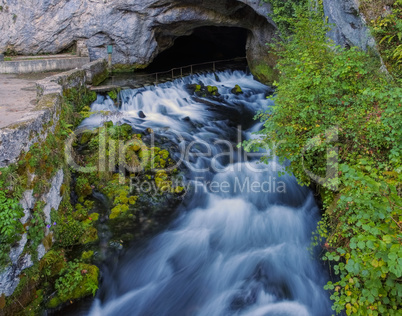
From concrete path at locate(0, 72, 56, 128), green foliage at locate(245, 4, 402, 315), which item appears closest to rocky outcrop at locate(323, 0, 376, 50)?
green foliage at locate(245, 4, 402, 315)

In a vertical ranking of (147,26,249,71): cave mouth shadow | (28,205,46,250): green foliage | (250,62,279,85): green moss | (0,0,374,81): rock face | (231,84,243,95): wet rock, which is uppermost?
(147,26,249,71): cave mouth shadow

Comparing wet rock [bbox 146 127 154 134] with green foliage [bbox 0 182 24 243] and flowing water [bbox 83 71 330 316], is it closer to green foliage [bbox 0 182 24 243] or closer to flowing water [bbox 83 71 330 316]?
flowing water [bbox 83 71 330 316]

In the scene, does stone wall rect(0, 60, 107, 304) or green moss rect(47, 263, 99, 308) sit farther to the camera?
green moss rect(47, 263, 99, 308)

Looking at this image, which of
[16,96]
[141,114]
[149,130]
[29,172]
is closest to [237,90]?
[141,114]

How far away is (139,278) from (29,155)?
8.82ft

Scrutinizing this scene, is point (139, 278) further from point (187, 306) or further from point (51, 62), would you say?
point (51, 62)

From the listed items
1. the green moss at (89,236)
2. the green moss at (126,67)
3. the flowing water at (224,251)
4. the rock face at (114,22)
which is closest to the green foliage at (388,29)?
the flowing water at (224,251)

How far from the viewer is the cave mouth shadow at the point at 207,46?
17625mm

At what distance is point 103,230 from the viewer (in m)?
5.52

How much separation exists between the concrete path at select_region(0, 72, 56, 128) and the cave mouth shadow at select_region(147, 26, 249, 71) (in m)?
8.39

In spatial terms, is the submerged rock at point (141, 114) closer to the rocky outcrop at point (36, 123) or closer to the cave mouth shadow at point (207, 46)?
the rocky outcrop at point (36, 123)

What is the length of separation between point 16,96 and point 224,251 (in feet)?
20.4

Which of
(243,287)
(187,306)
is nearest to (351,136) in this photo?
(243,287)

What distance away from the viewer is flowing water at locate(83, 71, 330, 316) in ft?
15.0
